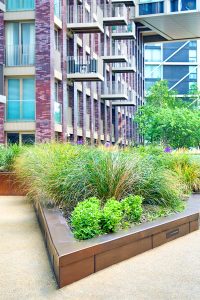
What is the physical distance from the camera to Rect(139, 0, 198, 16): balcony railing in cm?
5016

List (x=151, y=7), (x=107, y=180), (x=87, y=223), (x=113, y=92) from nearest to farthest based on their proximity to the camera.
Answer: (x=87, y=223) < (x=107, y=180) < (x=113, y=92) < (x=151, y=7)

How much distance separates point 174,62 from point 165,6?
41525 mm

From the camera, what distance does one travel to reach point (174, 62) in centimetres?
9256

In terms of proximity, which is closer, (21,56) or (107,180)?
(107,180)

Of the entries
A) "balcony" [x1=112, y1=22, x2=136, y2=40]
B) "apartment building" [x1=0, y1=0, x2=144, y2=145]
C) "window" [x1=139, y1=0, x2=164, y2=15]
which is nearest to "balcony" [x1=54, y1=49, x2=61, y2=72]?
"apartment building" [x1=0, y1=0, x2=144, y2=145]

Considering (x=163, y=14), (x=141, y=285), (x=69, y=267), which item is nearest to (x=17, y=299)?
(x=69, y=267)

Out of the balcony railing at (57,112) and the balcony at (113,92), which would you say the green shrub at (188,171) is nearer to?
the balcony railing at (57,112)

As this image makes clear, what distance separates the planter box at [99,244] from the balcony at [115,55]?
29.4m

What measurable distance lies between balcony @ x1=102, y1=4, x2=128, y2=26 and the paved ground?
30962 millimetres

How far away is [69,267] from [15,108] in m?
20.6

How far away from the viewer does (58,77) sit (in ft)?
86.2

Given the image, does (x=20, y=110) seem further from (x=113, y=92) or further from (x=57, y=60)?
(x=113, y=92)

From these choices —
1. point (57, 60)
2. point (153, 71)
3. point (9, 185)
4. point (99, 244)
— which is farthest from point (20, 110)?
point (153, 71)

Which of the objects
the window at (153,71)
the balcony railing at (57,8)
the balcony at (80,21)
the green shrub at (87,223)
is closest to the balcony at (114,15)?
the balcony at (80,21)
